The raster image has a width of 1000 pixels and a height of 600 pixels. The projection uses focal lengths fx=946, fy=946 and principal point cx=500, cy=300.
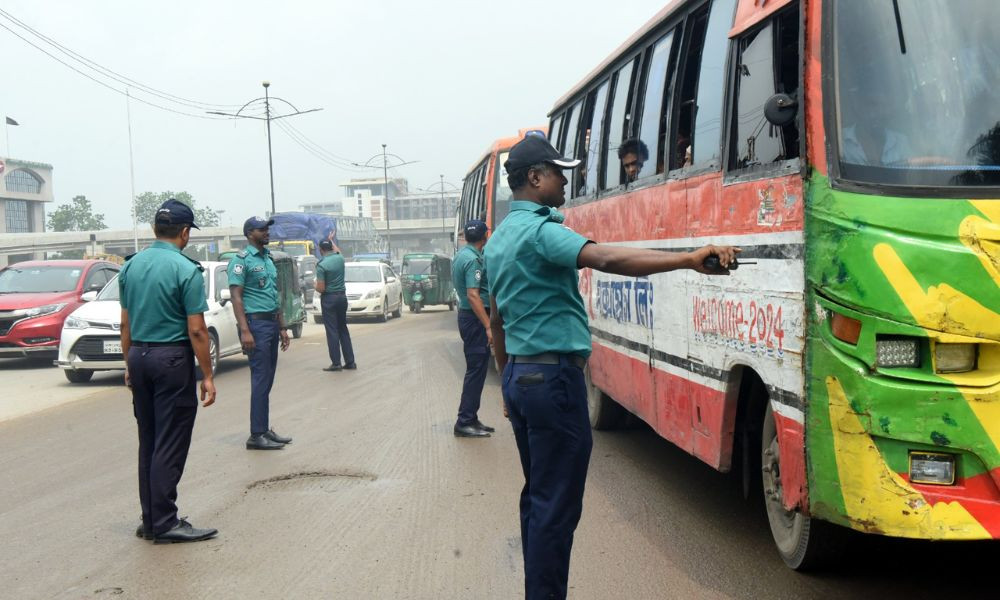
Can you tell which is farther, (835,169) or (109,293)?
(109,293)

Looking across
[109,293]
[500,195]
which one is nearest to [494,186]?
[500,195]

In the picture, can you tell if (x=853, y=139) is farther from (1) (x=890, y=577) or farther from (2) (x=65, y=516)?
(2) (x=65, y=516)

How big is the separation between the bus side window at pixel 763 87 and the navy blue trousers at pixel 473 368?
4.27 meters

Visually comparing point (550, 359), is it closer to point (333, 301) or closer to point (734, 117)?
point (734, 117)

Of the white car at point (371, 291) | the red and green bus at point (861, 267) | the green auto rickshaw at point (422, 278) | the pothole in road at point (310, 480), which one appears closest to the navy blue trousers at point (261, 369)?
the pothole in road at point (310, 480)

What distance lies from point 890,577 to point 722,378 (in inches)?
48.9

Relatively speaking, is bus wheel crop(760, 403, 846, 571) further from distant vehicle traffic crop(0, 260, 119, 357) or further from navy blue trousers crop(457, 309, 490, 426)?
distant vehicle traffic crop(0, 260, 119, 357)

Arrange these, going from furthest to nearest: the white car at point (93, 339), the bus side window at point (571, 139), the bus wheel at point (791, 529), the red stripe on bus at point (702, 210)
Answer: the white car at point (93, 339), the bus side window at point (571, 139), the bus wheel at point (791, 529), the red stripe on bus at point (702, 210)

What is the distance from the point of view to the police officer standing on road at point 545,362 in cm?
358

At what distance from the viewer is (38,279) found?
54.5 feet

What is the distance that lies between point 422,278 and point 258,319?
80.4 feet

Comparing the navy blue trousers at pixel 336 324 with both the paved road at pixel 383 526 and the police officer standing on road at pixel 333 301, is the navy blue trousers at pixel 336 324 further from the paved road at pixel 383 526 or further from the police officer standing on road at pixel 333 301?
the paved road at pixel 383 526

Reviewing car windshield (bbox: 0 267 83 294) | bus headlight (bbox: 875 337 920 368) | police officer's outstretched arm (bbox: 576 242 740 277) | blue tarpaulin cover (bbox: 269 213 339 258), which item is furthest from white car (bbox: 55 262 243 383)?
blue tarpaulin cover (bbox: 269 213 339 258)

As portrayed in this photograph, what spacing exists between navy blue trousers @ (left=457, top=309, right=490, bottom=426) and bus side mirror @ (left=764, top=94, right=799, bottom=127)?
4993 millimetres
